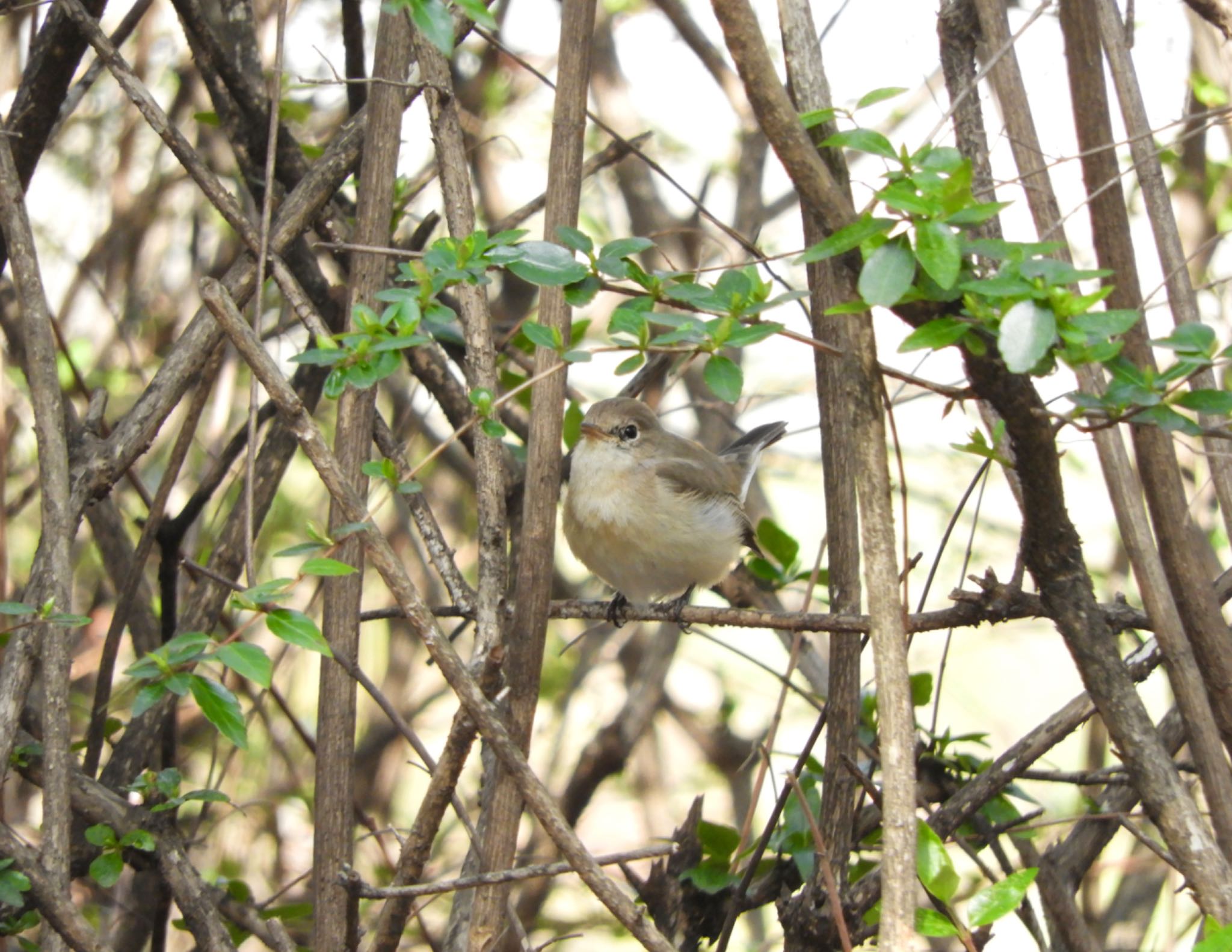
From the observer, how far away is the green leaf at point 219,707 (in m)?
1.89

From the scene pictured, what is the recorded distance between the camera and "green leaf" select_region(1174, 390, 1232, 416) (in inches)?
72.8

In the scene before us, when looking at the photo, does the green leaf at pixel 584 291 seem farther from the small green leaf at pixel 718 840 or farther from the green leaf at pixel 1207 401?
the small green leaf at pixel 718 840

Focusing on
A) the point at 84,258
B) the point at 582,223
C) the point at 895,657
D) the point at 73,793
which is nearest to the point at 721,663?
the point at 582,223

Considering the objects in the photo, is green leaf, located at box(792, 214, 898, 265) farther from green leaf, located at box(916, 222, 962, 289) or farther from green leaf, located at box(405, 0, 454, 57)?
green leaf, located at box(405, 0, 454, 57)

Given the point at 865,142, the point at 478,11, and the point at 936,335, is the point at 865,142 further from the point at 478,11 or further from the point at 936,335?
the point at 478,11

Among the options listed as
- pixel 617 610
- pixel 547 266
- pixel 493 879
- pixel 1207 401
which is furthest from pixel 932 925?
pixel 617 610

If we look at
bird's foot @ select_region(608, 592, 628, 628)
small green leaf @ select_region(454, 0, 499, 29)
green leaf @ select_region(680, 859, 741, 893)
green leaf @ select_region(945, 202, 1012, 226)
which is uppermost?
small green leaf @ select_region(454, 0, 499, 29)

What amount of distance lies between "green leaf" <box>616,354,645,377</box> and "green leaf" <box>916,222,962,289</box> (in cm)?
48

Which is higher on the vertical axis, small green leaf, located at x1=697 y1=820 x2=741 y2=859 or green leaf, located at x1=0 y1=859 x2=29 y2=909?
small green leaf, located at x1=697 y1=820 x2=741 y2=859

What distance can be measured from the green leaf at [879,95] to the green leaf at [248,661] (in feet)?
3.97

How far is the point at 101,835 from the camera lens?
111 inches

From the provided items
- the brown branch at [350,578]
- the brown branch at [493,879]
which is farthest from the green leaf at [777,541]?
the brown branch at [493,879]

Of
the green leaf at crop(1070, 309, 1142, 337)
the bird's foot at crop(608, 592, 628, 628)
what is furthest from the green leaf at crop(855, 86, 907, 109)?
the bird's foot at crop(608, 592, 628, 628)

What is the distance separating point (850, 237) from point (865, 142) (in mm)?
159
